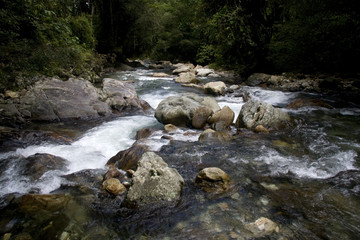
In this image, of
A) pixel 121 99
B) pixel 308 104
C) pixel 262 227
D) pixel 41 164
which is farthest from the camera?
pixel 308 104

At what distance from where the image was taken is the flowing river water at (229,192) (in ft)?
8.91

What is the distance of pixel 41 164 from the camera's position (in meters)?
3.92

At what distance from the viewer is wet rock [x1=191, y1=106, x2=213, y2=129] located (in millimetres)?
6426

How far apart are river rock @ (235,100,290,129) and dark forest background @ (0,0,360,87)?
529 centimetres

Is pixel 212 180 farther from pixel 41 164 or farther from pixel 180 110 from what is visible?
pixel 180 110

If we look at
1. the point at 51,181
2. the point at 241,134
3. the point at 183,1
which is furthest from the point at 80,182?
the point at 183,1

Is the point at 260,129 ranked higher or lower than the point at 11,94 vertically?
lower

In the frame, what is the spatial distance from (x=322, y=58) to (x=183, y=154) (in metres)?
10.2

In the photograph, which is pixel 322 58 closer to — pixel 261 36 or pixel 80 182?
pixel 261 36

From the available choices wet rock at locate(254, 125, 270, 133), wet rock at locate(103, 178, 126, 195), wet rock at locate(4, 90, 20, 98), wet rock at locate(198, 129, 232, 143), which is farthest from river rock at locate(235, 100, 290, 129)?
wet rock at locate(4, 90, 20, 98)

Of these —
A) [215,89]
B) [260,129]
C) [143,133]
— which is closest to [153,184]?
[143,133]

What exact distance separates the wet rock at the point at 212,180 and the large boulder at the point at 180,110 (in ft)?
9.94

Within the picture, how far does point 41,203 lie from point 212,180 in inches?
93.3

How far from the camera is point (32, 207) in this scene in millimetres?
2957
